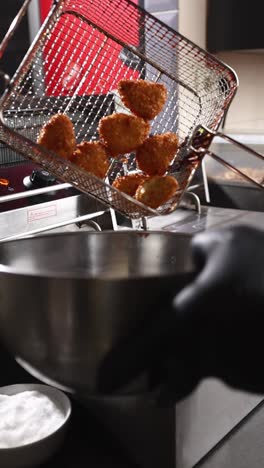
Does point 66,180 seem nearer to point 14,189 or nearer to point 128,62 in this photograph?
point 128,62

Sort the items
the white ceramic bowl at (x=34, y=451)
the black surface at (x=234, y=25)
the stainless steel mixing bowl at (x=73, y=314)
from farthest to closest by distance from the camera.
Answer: the black surface at (x=234, y=25) < the white ceramic bowl at (x=34, y=451) < the stainless steel mixing bowl at (x=73, y=314)

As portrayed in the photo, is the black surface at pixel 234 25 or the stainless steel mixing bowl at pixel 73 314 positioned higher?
the black surface at pixel 234 25

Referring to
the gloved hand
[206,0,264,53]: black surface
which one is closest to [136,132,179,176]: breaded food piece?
the gloved hand

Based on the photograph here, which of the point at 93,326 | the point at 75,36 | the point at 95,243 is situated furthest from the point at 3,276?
the point at 75,36

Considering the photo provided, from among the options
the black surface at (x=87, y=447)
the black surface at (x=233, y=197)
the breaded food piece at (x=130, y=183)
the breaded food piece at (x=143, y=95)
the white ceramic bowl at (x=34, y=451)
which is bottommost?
the black surface at (x=233, y=197)

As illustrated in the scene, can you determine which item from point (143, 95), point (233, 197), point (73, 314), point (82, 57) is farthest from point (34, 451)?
point (233, 197)

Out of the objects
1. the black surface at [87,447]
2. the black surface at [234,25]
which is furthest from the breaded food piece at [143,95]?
the black surface at [234,25]

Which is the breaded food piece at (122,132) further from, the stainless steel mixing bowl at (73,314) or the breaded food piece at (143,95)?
the stainless steel mixing bowl at (73,314)

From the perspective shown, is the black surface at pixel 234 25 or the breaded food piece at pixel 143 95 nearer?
the breaded food piece at pixel 143 95
